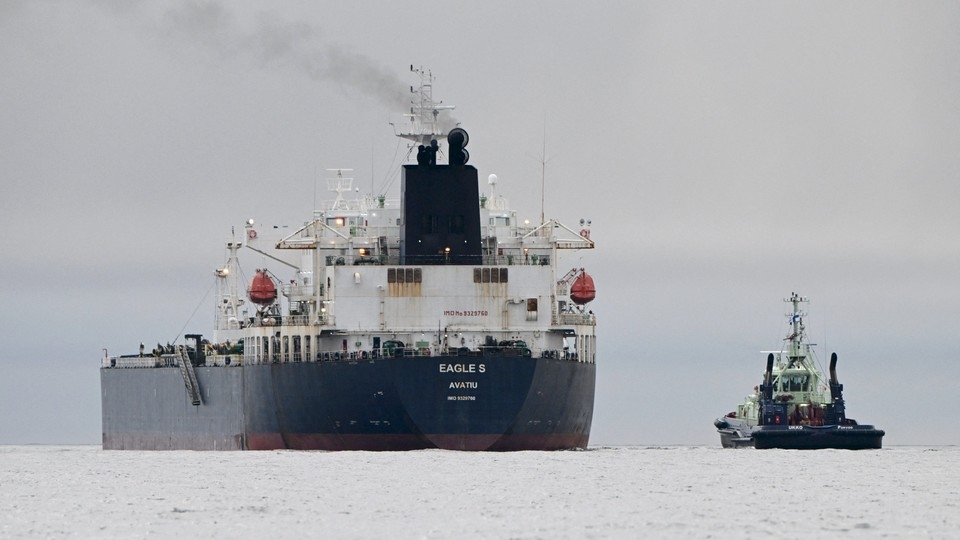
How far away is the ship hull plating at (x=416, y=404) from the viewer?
83.7 meters

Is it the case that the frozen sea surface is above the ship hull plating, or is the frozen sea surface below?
below

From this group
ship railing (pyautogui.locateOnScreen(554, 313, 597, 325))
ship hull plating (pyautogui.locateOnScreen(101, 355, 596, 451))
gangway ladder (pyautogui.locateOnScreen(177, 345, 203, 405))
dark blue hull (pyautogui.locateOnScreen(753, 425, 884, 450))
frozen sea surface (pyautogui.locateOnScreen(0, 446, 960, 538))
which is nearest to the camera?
frozen sea surface (pyautogui.locateOnScreen(0, 446, 960, 538))

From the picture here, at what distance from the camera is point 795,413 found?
10181 centimetres

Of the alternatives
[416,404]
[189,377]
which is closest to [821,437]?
[416,404]

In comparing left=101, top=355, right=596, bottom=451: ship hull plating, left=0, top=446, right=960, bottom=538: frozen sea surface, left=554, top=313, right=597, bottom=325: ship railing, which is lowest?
left=0, top=446, right=960, bottom=538: frozen sea surface

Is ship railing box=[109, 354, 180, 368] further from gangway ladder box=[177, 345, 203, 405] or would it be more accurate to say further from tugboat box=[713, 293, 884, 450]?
tugboat box=[713, 293, 884, 450]

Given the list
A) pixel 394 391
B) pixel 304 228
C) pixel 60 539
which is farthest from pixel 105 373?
pixel 60 539

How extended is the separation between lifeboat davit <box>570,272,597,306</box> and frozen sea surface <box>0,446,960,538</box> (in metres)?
9.26

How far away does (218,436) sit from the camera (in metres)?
100

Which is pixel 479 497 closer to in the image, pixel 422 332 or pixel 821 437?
pixel 422 332

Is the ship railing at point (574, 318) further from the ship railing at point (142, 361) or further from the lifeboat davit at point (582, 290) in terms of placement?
the ship railing at point (142, 361)

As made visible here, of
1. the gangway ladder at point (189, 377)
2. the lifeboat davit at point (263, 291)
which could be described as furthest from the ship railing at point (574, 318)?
the gangway ladder at point (189, 377)

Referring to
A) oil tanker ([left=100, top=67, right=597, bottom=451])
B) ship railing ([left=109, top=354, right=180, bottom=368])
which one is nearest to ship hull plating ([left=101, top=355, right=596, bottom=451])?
oil tanker ([left=100, top=67, right=597, bottom=451])

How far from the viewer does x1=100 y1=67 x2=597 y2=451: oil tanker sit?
3310 inches
